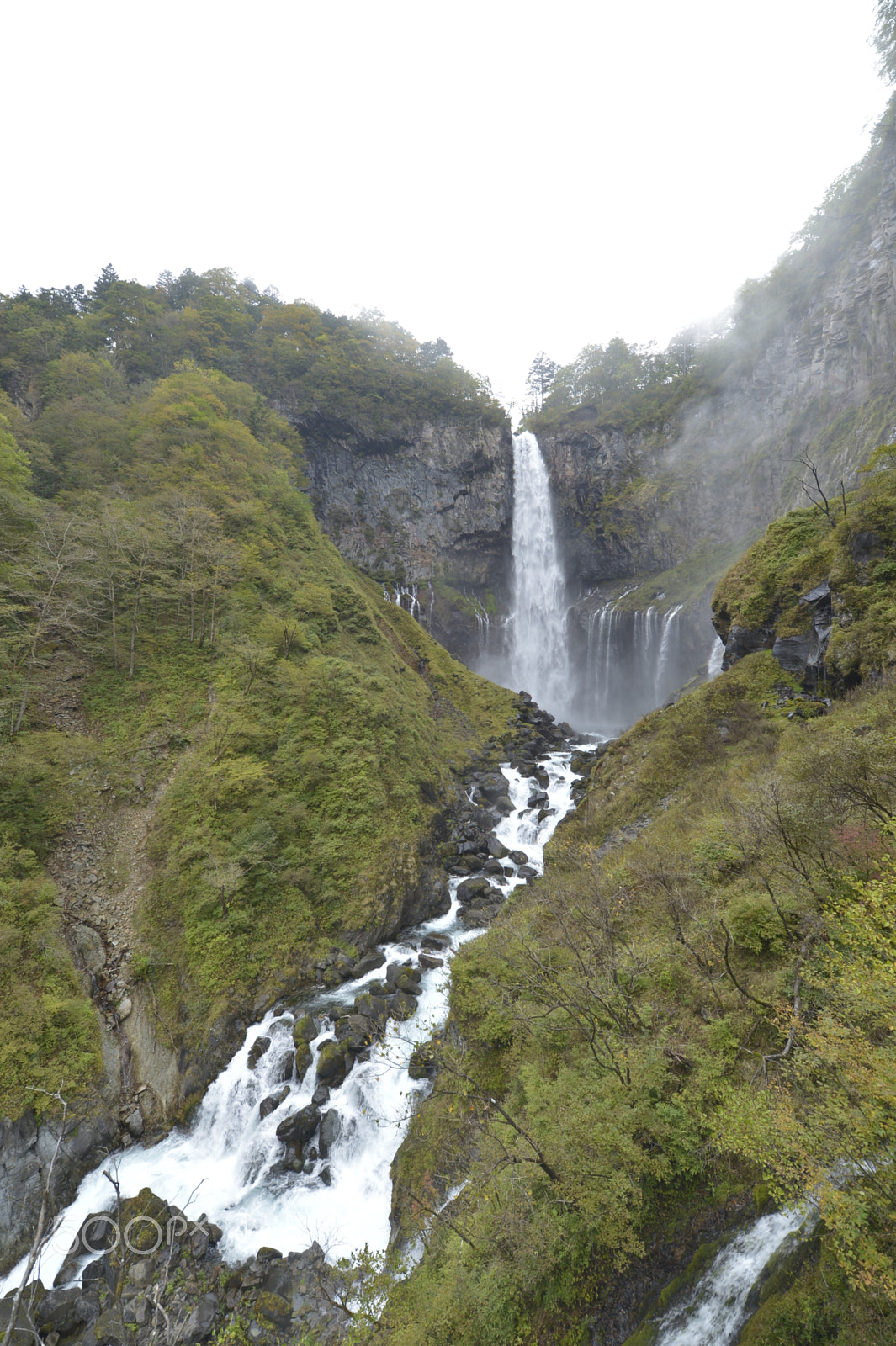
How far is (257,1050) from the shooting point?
11180 mm

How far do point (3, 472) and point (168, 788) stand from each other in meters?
13.5

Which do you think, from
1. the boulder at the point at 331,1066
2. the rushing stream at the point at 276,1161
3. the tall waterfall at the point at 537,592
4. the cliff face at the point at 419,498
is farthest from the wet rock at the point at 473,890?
the cliff face at the point at 419,498

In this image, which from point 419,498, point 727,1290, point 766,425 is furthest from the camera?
point 419,498

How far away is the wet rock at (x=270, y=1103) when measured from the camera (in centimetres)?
1026

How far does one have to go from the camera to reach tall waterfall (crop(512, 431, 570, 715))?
44.2 m

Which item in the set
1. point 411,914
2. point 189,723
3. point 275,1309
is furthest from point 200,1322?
point 189,723

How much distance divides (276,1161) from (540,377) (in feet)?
232

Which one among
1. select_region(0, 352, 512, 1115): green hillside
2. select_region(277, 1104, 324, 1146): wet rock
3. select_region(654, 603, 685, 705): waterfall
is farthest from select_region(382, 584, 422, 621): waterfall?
select_region(277, 1104, 324, 1146): wet rock

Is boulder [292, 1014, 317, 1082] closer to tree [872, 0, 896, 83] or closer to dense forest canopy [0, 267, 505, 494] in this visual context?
dense forest canopy [0, 267, 505, 494]

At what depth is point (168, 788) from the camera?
1556 cm

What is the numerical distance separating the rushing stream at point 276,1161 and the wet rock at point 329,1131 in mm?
69

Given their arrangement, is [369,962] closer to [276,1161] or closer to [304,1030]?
[304,1030]

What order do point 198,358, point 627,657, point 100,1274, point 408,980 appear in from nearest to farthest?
point 100,1274
point 408,980
point 198,358
point 627,657

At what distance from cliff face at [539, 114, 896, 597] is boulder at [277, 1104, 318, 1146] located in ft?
96.4
